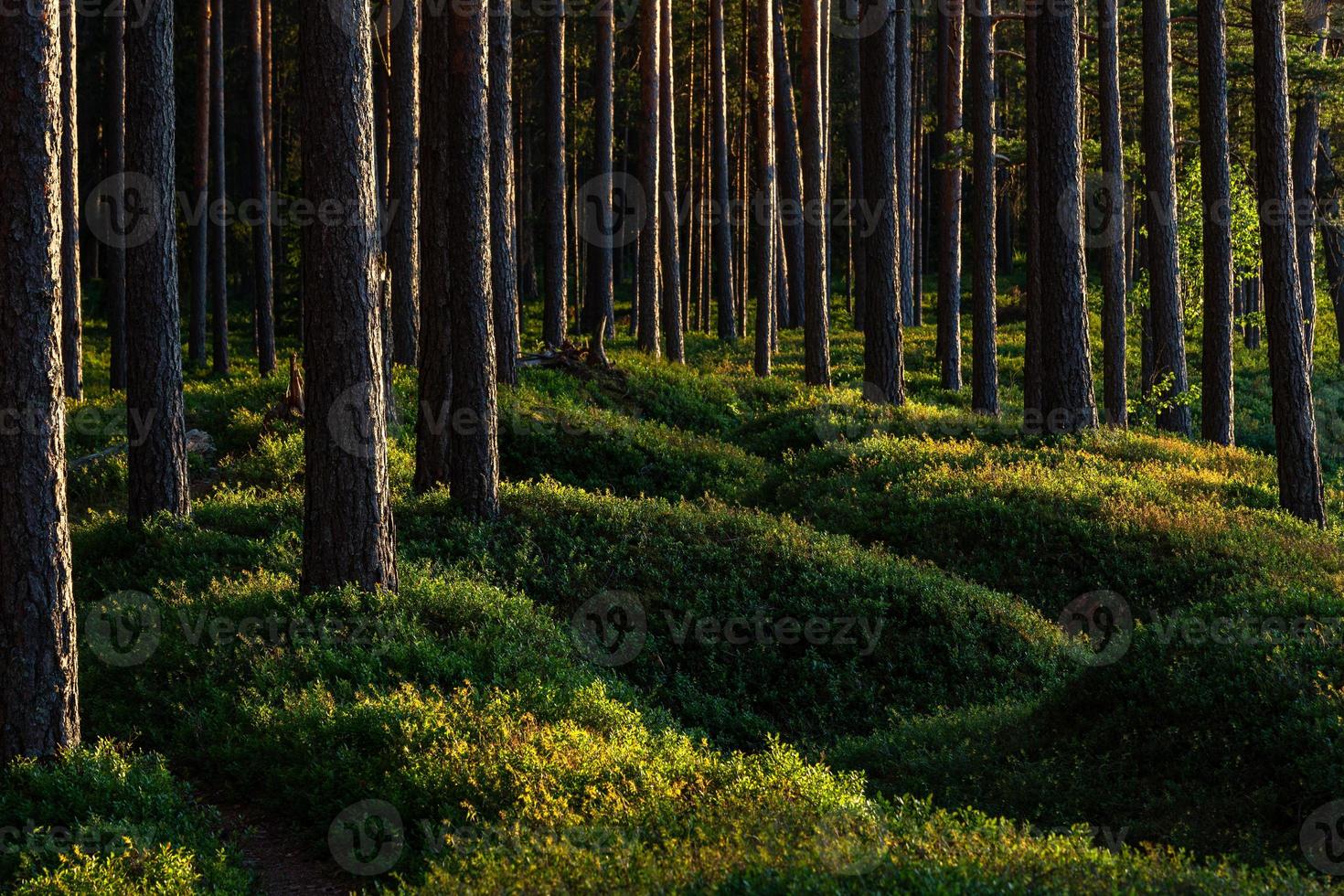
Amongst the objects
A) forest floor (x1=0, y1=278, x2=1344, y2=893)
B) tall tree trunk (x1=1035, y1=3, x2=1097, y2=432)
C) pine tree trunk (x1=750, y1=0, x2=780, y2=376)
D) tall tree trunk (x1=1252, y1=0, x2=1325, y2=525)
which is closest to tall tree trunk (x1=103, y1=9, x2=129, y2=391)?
forest floor (x1=0, y1=278, x2=1344, y2=893)

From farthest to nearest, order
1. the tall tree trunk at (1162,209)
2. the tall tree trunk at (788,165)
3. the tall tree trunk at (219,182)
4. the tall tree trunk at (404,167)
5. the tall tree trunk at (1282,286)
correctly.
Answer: the tall tree trunk at (788,165)
the tall tree trunk at (219,182)
the tall tree trunk at (1162,209)
the tall tree trunk at (404,167)
the tall tree trunk at (1282,286)

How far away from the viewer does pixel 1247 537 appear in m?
13.5

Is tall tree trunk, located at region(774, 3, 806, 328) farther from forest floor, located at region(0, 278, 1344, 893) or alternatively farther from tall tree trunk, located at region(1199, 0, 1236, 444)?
forest floor, located at region(0, 278, 1344, 893)

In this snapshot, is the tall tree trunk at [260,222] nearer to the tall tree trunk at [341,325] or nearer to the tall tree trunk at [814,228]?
the tall tree trunk at [814,228]

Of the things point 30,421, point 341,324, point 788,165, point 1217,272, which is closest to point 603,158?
point 788,165

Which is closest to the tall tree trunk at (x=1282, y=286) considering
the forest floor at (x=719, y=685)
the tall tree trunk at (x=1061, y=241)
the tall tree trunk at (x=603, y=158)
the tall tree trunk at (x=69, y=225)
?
the forest floor at (x=719, y=685)

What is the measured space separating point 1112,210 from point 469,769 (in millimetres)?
17962

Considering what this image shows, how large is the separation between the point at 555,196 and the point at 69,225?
386 inches

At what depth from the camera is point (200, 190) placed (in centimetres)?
2672

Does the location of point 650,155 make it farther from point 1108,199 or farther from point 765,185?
point 1108,199

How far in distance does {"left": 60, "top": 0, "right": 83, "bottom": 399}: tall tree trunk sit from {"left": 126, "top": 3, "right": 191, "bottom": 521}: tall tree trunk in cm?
513

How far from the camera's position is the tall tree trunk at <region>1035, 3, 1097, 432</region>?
712 inches

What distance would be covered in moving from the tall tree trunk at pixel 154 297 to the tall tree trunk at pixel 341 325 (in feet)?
12.6

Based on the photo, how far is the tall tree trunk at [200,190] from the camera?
87.9 ft
